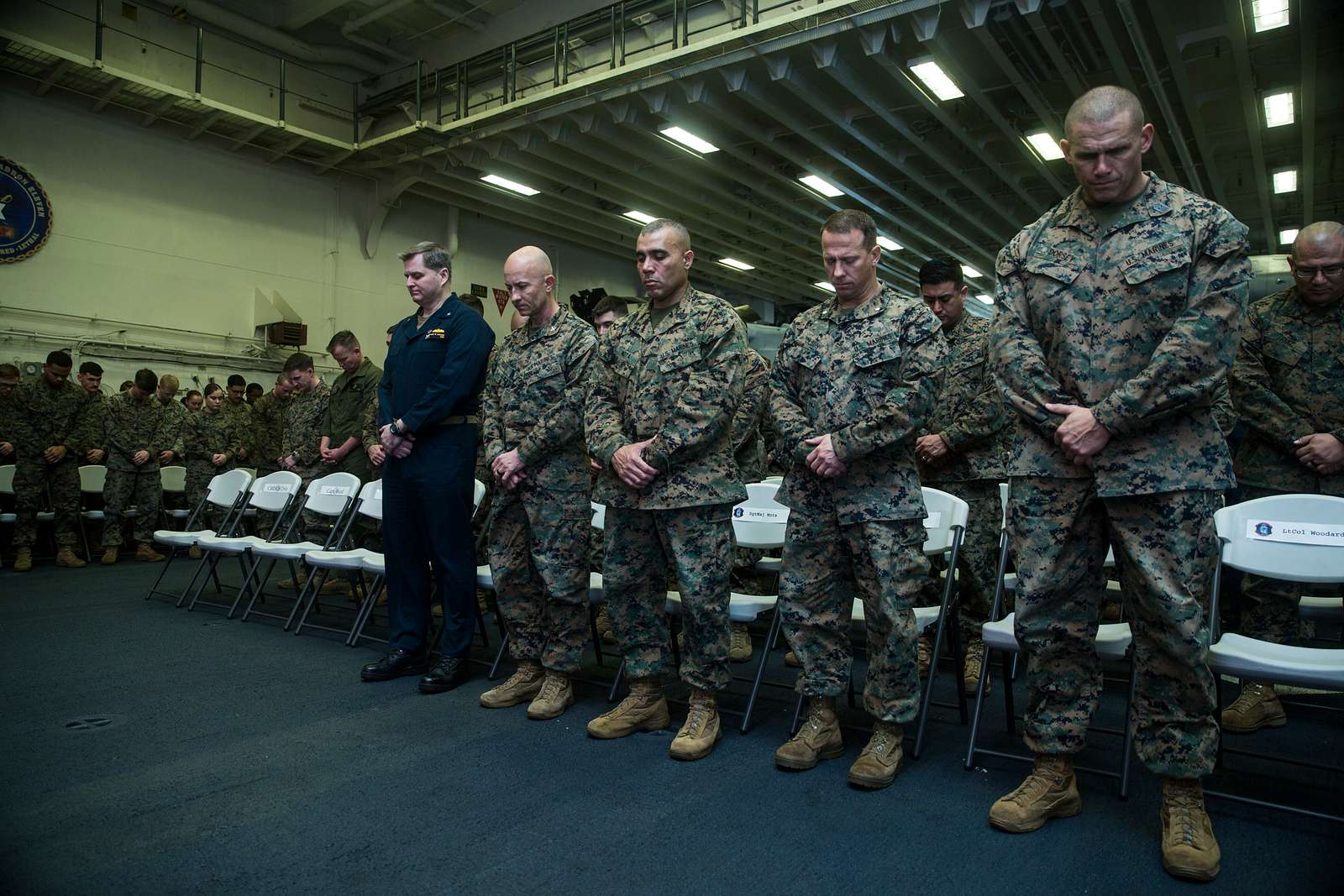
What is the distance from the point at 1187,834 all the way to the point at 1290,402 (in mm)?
1938

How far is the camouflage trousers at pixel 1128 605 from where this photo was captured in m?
1.82

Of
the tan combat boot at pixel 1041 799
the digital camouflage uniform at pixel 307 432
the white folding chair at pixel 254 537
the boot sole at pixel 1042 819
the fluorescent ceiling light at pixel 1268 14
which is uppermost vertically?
the fluorescent ceiling light at pixel 1268 14

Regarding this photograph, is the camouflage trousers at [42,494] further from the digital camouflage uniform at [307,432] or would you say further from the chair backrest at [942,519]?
the chair backrest at [942,519]

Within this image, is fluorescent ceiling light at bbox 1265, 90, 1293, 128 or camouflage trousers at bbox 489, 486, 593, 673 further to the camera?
fluorescent ceiling light at bbox 1265, 90, 1293, 128

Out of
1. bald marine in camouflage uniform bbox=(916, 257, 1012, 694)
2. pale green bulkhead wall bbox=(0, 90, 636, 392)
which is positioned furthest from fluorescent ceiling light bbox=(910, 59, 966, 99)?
pale green bulkhead wall bbox=(0, 90, 636, 392)

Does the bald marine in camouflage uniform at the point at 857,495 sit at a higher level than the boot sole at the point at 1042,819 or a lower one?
higher

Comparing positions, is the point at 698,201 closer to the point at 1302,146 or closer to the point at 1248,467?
the point at 1302,146

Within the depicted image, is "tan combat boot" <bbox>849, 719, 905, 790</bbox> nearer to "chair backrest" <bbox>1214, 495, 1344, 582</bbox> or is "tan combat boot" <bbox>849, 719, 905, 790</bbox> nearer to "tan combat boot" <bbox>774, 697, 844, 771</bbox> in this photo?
"tan combat boot" <bbox>774, 697, 844, 771</bbox>

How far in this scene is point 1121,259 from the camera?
1.93 metres

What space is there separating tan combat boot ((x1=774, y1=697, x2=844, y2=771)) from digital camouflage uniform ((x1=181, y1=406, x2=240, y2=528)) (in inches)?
285

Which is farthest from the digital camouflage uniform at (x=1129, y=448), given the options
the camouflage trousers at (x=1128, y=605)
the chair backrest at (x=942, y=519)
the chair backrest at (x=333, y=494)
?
the chair backrest at (x=333, y=494)

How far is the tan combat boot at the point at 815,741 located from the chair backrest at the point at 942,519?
688 mm

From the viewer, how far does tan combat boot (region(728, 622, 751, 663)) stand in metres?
3.68

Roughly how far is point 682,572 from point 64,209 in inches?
354
